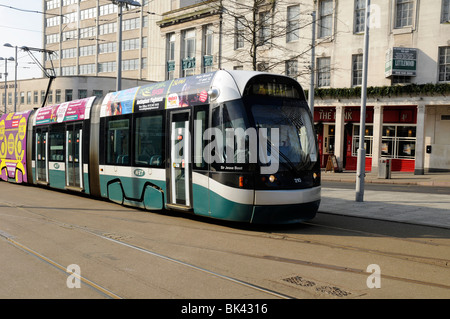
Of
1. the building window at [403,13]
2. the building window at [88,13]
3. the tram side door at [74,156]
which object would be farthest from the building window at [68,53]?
the tram side door at [74,156]

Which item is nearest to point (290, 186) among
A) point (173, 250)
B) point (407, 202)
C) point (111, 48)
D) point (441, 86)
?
Answer: point (173, 250)

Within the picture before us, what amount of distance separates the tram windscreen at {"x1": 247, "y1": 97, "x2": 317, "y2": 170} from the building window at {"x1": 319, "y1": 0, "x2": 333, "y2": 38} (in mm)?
22071

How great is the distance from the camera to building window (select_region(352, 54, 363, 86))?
28672mm

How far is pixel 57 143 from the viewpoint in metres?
16.1

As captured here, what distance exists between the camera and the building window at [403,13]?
2638 centimetres

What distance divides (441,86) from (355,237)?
19568 mm

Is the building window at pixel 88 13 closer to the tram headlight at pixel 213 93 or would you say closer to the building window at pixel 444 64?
the building window at pixel 444 64

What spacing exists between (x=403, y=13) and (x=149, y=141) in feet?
69.7

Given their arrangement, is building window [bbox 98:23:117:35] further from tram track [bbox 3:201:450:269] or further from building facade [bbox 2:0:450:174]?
tram track [bbox 3:201:450:269]

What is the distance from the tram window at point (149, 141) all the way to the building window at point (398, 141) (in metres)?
21.2

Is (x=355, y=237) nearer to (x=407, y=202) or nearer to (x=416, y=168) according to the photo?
(x=407, y=202)

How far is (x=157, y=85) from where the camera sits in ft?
37.5

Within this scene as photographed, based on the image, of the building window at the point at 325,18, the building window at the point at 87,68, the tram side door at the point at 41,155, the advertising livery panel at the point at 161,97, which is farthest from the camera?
the building window at the point at 87,68

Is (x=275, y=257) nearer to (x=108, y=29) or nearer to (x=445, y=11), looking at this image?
(x=445, y=11)
